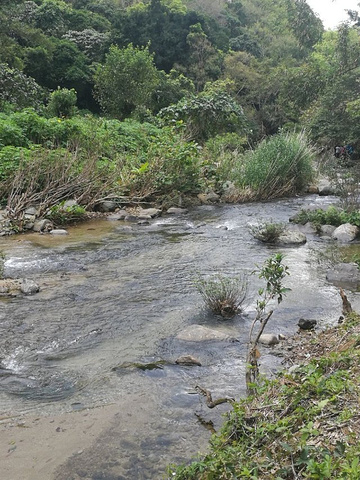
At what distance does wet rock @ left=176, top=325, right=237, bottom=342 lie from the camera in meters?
4.82

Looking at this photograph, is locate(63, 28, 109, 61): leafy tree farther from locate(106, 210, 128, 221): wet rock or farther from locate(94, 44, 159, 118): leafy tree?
locate(106, 210, 128, 221): wet rock

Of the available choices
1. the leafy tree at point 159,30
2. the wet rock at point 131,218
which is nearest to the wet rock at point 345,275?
the wet rock at point 131,218

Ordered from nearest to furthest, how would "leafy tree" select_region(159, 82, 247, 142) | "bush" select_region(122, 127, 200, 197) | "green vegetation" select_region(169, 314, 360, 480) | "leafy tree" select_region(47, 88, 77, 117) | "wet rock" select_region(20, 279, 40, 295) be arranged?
"green vegetation" select_region(169, 314, 360, 480), "wet rock" select_region(20, 279, 40, 295), "bush" select_region(122, 127, 200, 197), "leafy tree" select_region(159, 82, 247, 142), "leafy tree" select_region(47, 88, 77, 117)

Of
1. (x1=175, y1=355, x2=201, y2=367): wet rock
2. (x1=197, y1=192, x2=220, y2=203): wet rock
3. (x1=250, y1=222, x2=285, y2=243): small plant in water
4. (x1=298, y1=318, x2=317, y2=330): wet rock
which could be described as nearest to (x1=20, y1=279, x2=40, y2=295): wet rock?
(x1=175, y1=355, x2=201, y2=367): wet rock

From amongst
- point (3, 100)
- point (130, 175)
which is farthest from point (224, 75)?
point (130, 175)

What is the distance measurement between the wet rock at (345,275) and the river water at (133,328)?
0.19 meters

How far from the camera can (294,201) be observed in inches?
568

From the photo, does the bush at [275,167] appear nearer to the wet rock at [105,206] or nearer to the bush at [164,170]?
the bush at [164,170]

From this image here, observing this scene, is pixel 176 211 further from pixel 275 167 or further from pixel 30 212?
pixel 30 212

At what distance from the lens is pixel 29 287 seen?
6.22 m

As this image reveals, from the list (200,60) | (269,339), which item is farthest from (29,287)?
(200,60)

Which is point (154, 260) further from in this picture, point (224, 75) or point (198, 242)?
point (224, 75)

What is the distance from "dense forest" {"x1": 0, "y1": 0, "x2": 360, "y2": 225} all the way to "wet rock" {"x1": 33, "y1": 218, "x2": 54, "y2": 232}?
537mm

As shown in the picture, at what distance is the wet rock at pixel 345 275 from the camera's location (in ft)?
22.1
